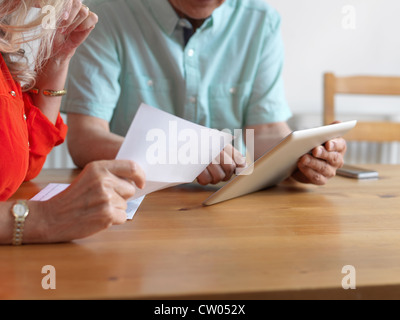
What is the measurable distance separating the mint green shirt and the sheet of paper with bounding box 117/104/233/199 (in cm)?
60

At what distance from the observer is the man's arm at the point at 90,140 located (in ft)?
3.76

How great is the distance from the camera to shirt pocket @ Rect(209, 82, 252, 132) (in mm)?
1437

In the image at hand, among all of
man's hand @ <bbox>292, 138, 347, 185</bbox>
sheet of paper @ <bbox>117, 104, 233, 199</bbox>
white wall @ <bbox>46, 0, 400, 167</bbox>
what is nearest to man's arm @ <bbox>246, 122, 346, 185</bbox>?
man's hand @ <bbox>292, 138, 347, 185</bbox>

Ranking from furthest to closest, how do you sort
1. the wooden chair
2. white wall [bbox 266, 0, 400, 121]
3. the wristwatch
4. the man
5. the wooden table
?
1. white wall [bbox 266, 0, 400, 121]
2. the wooden chair
3. the man
4. the wristwatch
5. the wooden table

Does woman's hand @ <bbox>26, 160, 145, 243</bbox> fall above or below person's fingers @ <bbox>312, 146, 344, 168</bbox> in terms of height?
above

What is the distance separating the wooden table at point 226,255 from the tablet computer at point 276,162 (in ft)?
0.10

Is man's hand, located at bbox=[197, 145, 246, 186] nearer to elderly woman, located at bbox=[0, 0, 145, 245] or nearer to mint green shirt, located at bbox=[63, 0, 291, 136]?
elderly woman, located at bbox=[0, 0, 145, 245]

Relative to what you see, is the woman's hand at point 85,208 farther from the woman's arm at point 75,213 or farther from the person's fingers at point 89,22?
the person's fingers at point 89,22

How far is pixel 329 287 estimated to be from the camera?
521 mm

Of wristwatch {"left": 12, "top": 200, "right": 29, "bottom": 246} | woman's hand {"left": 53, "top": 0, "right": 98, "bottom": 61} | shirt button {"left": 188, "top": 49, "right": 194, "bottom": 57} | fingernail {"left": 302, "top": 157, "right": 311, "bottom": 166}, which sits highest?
woman's hand {"left": 53, "top": 0, "right": 98, "bottom": 61}

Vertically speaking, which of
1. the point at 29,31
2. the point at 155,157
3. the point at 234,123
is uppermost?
the point at 29,31

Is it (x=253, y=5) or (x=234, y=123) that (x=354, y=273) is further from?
(x=253, y=5)
